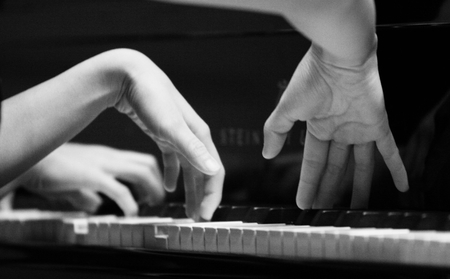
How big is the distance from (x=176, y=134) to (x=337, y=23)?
15.0 inches

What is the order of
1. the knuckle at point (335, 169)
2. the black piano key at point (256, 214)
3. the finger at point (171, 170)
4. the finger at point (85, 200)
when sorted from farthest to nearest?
the finger at point (85, 200) → the finger at point (171, 170) → the black piano key at point (256, 214) → the knuckle at point (335, 169)

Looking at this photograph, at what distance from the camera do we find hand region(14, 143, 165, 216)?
4.21 feet

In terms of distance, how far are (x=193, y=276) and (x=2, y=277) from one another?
445 mm

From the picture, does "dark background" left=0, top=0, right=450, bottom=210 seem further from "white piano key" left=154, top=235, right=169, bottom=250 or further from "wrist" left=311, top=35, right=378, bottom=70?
"white piano key" left=154, top=235, right=169, bottom=250

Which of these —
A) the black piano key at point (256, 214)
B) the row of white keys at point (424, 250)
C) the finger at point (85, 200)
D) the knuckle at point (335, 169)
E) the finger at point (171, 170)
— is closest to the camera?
the row of white keys at point (424, 250)

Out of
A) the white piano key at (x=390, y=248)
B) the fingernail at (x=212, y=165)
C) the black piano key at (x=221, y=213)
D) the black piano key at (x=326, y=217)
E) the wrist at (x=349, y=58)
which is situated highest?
the wrist at (x=349, y=58)

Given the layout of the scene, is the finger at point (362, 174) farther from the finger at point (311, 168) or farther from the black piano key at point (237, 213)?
the black piano key at point (237, 213)

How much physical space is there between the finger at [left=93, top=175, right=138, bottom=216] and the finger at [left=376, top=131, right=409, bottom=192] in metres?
0.52

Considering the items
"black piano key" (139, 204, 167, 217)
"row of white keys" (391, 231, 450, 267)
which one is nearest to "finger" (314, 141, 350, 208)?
"row of white keys" (391, 231, 450, 267)

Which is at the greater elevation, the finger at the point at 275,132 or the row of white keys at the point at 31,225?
the finger at the point at 275,132

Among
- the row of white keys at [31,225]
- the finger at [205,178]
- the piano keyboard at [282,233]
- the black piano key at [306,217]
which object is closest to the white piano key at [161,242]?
the piano keyboard at [282,233]

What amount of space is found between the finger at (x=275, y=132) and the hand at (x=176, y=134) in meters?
0.11

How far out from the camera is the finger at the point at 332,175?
1.00 m

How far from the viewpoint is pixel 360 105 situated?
3.16 feet
